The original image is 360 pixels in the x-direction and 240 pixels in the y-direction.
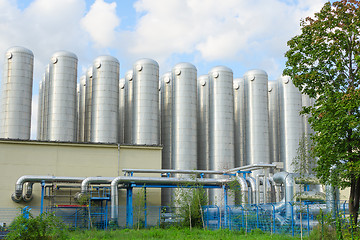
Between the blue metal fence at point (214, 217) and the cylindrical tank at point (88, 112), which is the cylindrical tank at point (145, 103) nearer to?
the cylindrical tank at point (88, 112)

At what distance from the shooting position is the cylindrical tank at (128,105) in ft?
149

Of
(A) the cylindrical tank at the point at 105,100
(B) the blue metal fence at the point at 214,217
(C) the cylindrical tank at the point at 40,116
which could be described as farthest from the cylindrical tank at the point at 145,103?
(C) the cylindrical tank at the point at 40,116

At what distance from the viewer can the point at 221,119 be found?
46.5m

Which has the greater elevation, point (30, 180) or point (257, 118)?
point (257, 118)

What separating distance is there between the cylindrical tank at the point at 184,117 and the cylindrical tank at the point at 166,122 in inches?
34.2

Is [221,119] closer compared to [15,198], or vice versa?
[15,198]

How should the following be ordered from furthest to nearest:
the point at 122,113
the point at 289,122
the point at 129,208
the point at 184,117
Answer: the point at 289,122
the point at 122,113
the point at 184,117
the point at 129,208

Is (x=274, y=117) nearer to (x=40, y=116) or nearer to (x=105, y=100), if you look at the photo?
(x=105, y=100)

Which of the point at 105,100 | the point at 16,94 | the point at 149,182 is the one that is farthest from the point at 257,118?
the point at 16,94

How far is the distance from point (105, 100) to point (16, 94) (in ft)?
27.5

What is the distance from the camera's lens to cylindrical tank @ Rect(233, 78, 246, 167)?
48875mm

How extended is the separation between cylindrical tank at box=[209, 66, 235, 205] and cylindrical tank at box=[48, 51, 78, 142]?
1401cm

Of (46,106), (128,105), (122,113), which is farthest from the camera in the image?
(122,113)

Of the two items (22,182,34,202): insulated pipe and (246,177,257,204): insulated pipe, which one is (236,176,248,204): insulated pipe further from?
(22,182,34,202): insulated pipe
